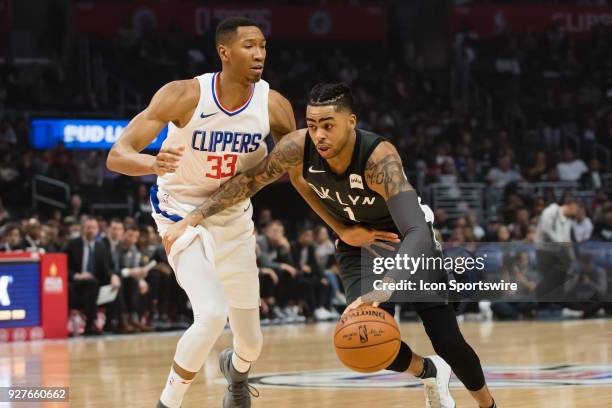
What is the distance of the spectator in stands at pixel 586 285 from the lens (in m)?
17.2

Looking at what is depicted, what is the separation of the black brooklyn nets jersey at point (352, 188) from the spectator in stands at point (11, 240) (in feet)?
30.5

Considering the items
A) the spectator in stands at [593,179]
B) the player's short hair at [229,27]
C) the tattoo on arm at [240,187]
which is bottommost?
the spectator in stands at [593,179]

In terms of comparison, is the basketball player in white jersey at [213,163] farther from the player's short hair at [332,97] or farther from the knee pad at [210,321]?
the player's short hair at [332,97]

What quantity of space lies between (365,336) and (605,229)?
1326cm

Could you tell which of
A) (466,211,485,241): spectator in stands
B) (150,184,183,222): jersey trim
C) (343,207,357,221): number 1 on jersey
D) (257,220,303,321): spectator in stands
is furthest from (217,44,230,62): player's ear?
(466,211,485,241): spectator in stands

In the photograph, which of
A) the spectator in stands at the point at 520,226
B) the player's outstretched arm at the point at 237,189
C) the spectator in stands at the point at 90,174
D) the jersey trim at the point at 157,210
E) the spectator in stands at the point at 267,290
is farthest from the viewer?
the spectator in stands at the point at 90,174

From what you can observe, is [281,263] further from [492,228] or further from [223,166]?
[223,166]

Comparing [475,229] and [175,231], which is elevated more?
[175,231]

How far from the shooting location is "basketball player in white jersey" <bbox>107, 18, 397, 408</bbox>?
6652 millimetres

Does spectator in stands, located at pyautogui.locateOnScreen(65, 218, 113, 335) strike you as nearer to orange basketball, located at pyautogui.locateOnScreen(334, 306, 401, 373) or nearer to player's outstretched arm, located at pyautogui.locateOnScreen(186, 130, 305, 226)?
player's outstretched arm, located at pyautogui.locateOnScreen(186, 130, 305, 226)

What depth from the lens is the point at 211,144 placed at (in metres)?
6.98

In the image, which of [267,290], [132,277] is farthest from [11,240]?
[267,290]

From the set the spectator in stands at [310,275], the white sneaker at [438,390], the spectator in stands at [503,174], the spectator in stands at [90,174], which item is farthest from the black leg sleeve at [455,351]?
the spectator in stands at [503,174]

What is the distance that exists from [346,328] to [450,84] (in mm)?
22967
